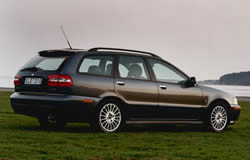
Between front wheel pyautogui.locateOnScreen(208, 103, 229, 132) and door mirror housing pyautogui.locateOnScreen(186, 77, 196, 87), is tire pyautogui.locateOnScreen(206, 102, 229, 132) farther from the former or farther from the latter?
door mirror housing pyautogui.locateOnScreen(186, 77, 196, 87)

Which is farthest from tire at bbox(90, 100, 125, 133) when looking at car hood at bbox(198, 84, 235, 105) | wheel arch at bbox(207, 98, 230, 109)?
wheel arch at bbox(207, 98, 230, 109)

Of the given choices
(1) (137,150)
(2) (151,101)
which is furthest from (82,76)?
(1) (137,150)

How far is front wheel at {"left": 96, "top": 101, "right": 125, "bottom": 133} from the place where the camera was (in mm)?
10062

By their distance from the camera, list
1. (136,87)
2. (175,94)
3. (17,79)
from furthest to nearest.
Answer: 1. (175,94)
2. (136,87)
3. (17,79)

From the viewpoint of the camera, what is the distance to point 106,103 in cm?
1010

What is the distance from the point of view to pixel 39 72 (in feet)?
32.8

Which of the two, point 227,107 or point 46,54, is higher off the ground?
point 46,54

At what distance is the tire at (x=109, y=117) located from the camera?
395 inches

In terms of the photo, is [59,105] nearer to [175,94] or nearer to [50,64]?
[50,64]

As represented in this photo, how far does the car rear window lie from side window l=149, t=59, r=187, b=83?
2.17 meters

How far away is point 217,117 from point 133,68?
254 centimetres

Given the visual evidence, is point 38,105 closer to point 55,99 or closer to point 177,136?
point 55,99

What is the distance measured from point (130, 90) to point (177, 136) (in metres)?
1.37

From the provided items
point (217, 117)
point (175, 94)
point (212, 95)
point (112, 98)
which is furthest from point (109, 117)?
point (217, 117)
